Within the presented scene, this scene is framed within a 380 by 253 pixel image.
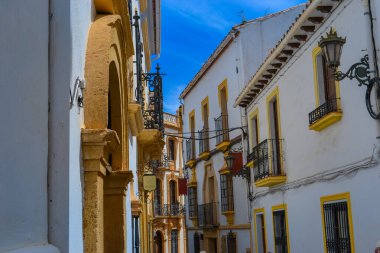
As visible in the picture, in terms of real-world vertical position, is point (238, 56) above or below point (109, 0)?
above

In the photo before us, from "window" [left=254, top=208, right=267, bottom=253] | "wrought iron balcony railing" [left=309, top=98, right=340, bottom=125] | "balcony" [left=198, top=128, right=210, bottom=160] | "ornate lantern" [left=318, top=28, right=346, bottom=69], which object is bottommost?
"window" [left=254, top=208, right=267, bottom=253]

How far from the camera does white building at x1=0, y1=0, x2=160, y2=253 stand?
232 cm

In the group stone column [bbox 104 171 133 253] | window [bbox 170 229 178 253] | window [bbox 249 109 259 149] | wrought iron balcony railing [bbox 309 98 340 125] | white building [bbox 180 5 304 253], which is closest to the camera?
stone column [bbox 104 171 133 253]

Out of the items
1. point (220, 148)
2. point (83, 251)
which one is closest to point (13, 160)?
point (83, 251)

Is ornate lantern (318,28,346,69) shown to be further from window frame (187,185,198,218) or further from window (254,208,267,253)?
window frame (187,185,198,218)

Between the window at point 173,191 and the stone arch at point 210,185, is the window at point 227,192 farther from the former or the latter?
the window at point 173,191

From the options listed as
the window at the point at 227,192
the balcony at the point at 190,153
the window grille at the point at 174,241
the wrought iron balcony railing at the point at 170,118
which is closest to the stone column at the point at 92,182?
the window at the point at 227,192

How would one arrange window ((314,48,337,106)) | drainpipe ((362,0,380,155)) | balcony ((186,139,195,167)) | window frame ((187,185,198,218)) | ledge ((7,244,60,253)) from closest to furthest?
ledge ((7,244,60,253)) < drainpipe ((362,0,380,155)) < window ((314,48,337,106)) < window frame ((187,185,198,218)) < balcony ((186,139,195,167))

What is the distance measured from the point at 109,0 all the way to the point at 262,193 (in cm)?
1162

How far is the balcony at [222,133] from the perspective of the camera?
63.6 feet

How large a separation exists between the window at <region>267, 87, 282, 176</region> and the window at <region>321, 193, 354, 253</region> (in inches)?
121

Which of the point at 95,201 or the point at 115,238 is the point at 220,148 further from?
the point at 95,201

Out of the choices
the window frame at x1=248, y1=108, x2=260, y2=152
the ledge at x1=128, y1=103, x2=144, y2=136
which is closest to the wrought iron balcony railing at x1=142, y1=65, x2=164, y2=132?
the ledge at x1=128, y1=103, x2=144, y2=136

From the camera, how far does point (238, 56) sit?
1869 cm
